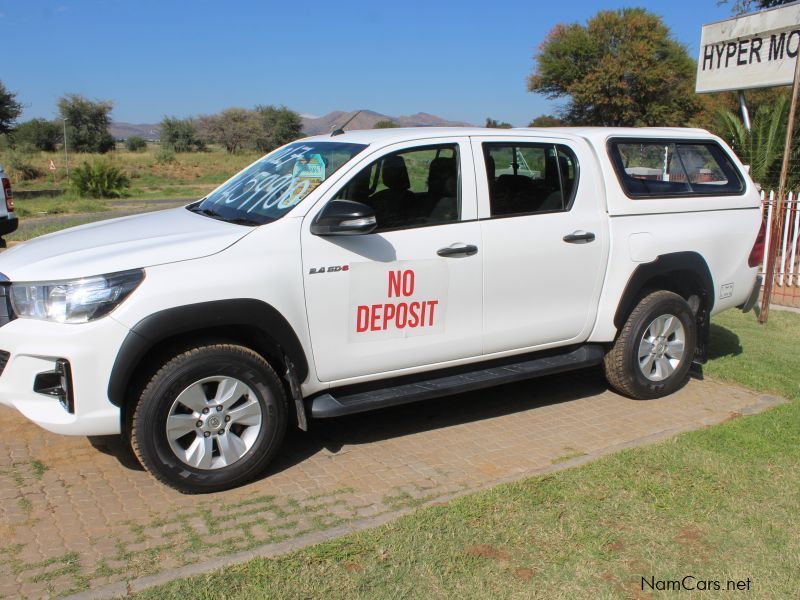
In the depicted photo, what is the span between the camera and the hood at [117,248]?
3867 mm

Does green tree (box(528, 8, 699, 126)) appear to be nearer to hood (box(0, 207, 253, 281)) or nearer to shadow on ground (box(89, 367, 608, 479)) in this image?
shadow on ground (box(89, 367, 608, 479))

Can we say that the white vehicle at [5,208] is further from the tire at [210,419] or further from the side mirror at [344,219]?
the side mirror at [344,219]

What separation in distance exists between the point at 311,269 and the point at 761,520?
2.68 metres

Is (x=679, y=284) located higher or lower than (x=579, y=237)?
lower

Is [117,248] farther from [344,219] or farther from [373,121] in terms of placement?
[373,121]

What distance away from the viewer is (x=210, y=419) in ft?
13.4

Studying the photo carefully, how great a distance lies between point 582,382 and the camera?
6.32 m

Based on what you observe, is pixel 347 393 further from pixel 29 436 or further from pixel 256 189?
pixel 29 436

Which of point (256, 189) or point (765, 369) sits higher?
point (256, 189)

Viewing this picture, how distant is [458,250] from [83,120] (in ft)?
191

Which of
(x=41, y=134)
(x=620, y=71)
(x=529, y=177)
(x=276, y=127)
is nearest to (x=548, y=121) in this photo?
(x=620, y=71)

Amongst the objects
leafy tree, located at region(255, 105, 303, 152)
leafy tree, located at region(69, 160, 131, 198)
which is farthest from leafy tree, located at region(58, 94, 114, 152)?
leafy tree, located at region(69, 160, 131, 198)

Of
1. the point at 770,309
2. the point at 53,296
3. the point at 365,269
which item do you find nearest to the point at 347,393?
the point at 365,269

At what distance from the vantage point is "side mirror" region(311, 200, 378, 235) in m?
4.18
